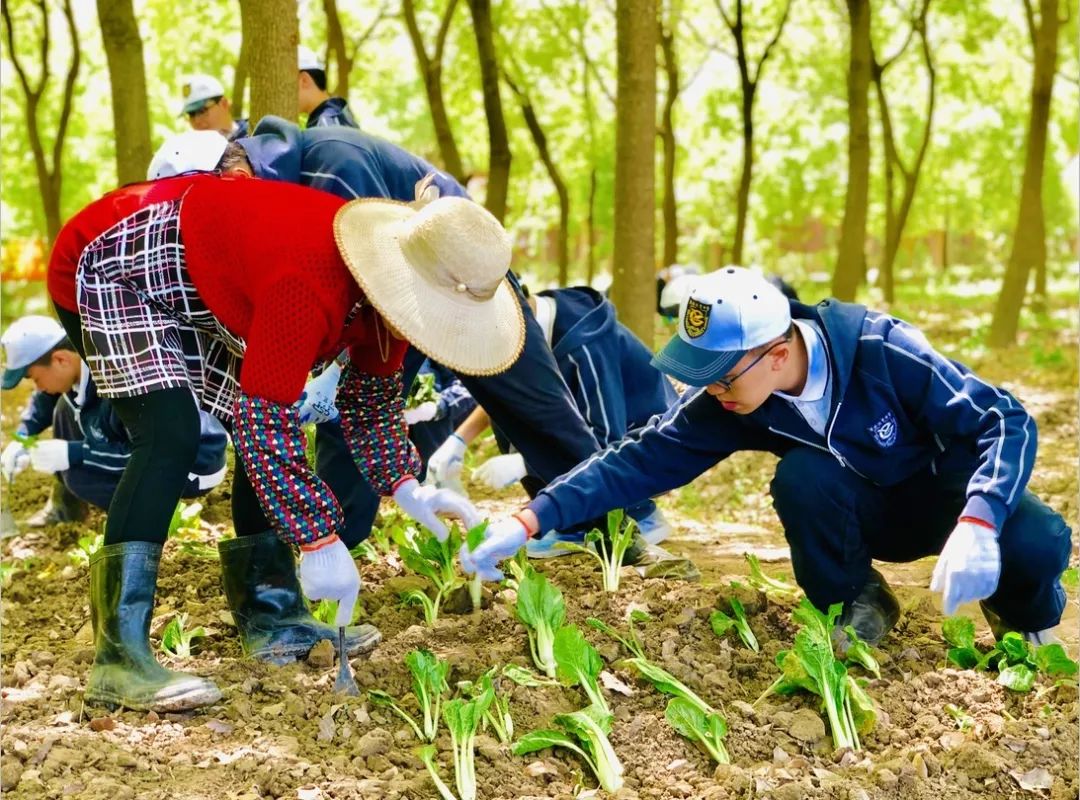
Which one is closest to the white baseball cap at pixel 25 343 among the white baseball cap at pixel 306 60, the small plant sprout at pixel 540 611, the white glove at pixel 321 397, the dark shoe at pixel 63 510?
the dark shoe at pixel 63 510

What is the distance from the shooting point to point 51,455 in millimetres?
5246

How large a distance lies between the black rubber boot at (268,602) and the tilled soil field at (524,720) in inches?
3.4

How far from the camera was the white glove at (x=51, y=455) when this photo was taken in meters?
5.24

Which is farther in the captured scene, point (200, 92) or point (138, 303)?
point (200, 92)

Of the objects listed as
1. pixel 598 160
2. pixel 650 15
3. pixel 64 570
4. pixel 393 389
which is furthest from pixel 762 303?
pixel 598 160

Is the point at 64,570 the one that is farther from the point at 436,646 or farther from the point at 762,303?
the point at 762,303

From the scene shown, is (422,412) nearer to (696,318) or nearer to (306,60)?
(306,60)

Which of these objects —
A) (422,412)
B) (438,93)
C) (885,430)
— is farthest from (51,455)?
(438,93)

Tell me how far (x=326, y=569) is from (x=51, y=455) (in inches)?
105

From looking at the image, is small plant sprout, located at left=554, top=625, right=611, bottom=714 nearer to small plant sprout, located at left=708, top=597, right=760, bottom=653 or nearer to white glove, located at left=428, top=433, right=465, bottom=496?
small plant sprout, located at left=708, top=597, right=760, bottom=653

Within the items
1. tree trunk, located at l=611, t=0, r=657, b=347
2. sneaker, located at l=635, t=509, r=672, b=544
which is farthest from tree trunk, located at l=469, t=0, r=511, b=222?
sneaker, located at l=635, t=509, r=672, b=544

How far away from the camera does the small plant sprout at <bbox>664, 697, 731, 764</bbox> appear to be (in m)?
3.05

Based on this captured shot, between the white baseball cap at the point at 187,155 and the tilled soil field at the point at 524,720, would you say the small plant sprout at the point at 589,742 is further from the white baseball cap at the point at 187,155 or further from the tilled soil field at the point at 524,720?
the white baseball cap at the point at 187,155

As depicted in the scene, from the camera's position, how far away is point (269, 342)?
2953mm
